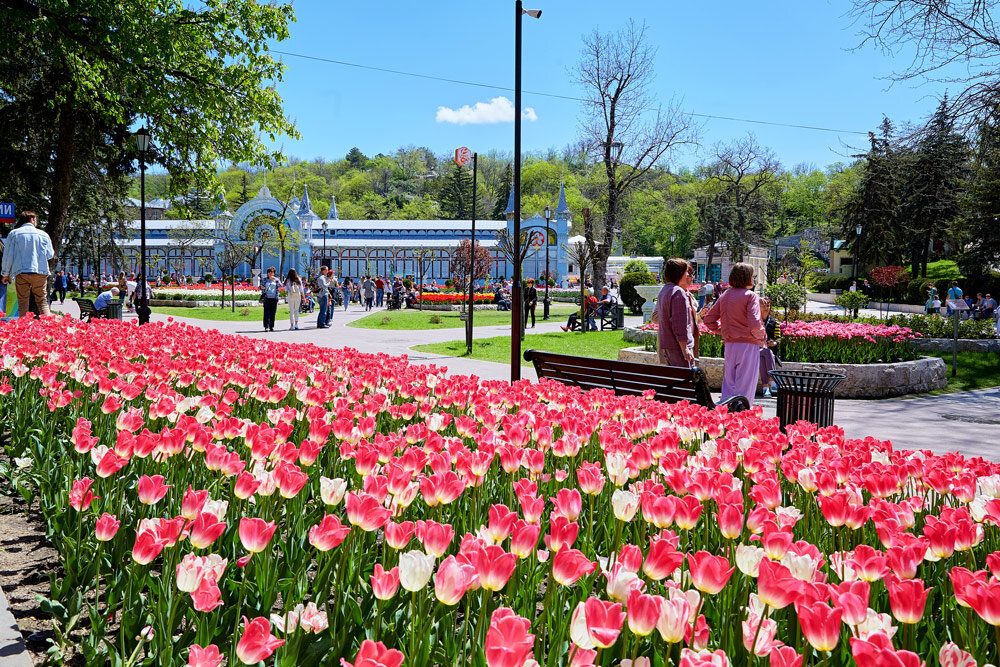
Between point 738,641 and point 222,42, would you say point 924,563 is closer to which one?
point 738,641

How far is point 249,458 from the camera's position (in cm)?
323

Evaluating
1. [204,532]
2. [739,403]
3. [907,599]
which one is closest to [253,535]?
[204,532]

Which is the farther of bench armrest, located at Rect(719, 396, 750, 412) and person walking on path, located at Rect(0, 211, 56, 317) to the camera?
person walking on path, located at Rect(0, 211, 56, 317)

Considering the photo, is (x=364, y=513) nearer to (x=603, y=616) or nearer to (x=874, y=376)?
(x=603, y=616)

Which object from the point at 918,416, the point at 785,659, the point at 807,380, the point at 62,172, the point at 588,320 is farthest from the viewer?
the point at 588,320

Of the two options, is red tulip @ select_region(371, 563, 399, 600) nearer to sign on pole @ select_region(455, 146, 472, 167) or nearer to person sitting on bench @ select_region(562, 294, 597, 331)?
sign on pole @ select_region(455, 146, 472, 167)

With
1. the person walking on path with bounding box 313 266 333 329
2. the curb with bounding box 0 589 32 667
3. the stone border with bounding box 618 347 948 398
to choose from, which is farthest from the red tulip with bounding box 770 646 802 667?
the person walking on path with bounding box 313 266 333 329

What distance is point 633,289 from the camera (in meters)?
31.4

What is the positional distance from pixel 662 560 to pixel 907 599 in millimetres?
464

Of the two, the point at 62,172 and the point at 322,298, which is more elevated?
the point at 62,172

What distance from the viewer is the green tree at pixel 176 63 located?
471 inches

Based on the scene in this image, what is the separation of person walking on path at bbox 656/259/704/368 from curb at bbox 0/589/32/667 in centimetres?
555

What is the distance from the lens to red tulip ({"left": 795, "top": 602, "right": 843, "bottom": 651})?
1308mm

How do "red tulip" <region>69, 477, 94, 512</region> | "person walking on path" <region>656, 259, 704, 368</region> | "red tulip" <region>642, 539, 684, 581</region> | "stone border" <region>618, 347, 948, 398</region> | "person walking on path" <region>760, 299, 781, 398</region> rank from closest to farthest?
"red tulip" <region>642, 539, 684, 581</region>
"red tulip" <region>69, 477, 94, 512</region>
"person walking on path" <region>656, 259, 704, 368</region>
"person walking on path" <region>760, 299, 781, 398</region>
"stone border" <region>618, 347, 948, 398</region>
